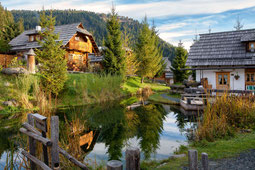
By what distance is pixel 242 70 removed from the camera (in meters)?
17.5

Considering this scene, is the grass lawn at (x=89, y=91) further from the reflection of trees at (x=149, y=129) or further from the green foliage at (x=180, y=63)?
the green foliage at (x=180, y=63)

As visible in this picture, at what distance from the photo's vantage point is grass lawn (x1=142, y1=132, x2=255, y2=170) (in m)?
5.17

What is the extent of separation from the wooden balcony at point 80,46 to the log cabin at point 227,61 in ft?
46.9

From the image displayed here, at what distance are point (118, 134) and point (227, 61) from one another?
13357 mm

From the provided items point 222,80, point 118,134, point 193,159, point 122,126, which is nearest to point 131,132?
point 118,134

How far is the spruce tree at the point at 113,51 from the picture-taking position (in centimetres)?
2364

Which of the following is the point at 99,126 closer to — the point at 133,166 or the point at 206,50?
the point at 133,166

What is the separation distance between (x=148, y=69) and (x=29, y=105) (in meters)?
19.4

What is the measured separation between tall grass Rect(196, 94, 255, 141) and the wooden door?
9872 millimetres

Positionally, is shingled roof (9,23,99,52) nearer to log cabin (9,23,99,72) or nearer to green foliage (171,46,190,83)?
log cabin (9,23,99,72)

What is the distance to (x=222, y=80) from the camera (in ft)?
59.5

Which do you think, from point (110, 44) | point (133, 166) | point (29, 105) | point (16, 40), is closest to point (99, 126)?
point (29, 105)

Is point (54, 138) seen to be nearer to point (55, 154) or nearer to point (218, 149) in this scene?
point (55, 154)

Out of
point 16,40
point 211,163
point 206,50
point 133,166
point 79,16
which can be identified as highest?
point 79,16
